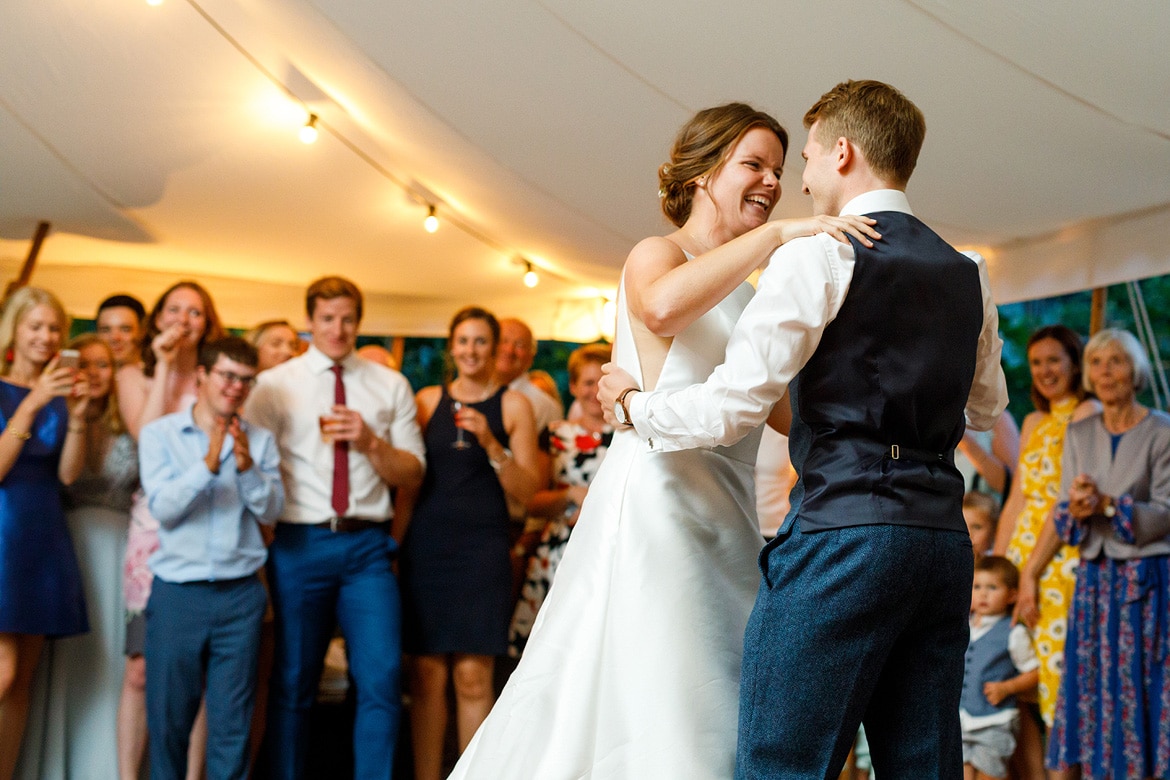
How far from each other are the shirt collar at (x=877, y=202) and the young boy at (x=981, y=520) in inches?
115

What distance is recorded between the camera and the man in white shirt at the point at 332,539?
3.58 m

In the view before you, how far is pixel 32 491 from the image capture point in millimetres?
3553

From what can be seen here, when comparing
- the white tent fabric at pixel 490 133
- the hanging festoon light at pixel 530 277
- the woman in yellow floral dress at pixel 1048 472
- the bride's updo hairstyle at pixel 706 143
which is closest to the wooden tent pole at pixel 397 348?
the white tent fabric at pixel 490 133

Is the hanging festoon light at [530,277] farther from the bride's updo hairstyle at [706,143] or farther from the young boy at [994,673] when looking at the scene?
the bride's updo hairstyle at [706,143]

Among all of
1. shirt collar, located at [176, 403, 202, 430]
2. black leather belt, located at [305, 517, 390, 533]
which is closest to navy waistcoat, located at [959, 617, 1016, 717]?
black leather belt, located at [305, 517, 390, 533]

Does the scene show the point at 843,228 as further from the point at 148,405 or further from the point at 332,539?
the point at 148,405

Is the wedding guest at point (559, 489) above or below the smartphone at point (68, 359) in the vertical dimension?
below

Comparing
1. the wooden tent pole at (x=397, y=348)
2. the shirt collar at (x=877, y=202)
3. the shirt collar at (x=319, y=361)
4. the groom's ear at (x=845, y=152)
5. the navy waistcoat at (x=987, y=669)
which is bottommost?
the navy waistcoat at (x=987, y=669)

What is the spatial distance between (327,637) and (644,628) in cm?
206

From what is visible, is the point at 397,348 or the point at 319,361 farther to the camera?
the point at 397,348

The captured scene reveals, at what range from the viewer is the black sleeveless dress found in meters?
3.78

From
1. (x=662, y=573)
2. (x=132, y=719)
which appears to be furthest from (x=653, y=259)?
(x=132, y=719)

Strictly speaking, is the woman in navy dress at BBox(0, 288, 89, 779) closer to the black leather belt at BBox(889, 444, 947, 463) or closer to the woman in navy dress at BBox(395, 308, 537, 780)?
the woman in navy dress at BBox(395, 308, 537, 780)

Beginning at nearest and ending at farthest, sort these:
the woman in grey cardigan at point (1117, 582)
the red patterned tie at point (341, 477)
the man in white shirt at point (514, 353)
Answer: the woman in grey cardigan at point (1117, 582) → the red patterned tie at point (341, 477) → the man in white shirt at point (514, 353)
